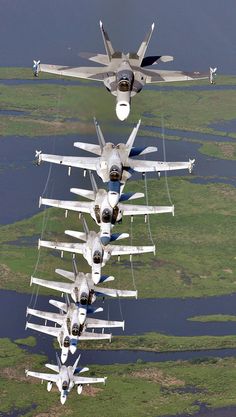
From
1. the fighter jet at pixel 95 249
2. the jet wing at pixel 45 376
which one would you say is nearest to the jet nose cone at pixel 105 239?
the fighter jet at pixel 95 249

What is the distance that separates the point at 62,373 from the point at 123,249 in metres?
26.5

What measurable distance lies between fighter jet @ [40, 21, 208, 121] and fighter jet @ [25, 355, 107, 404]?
5056cm

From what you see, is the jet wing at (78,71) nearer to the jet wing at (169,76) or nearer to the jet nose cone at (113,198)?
the jet wing at (169,76)

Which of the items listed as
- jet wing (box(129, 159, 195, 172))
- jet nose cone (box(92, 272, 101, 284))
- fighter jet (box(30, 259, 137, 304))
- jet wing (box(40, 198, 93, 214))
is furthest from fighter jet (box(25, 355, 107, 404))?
jet wing (box(129, 159, 195, 172))

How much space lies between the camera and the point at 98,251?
159m

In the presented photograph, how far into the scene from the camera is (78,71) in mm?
151625

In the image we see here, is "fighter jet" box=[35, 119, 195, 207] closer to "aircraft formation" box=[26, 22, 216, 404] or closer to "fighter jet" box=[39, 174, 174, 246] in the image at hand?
"aircraft formation" box=[26, 22, 216, 404]

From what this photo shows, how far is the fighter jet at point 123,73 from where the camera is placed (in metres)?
147

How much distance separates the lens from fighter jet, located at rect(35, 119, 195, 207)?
150500 millimetres

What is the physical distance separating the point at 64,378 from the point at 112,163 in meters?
45.0

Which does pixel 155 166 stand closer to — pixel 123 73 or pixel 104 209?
pixel 104 209

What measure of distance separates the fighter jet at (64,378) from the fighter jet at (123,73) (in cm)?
5056

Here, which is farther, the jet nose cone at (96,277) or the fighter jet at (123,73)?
the jet nose cone at (96,277)

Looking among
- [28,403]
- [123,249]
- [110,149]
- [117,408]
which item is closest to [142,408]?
[117,408]
